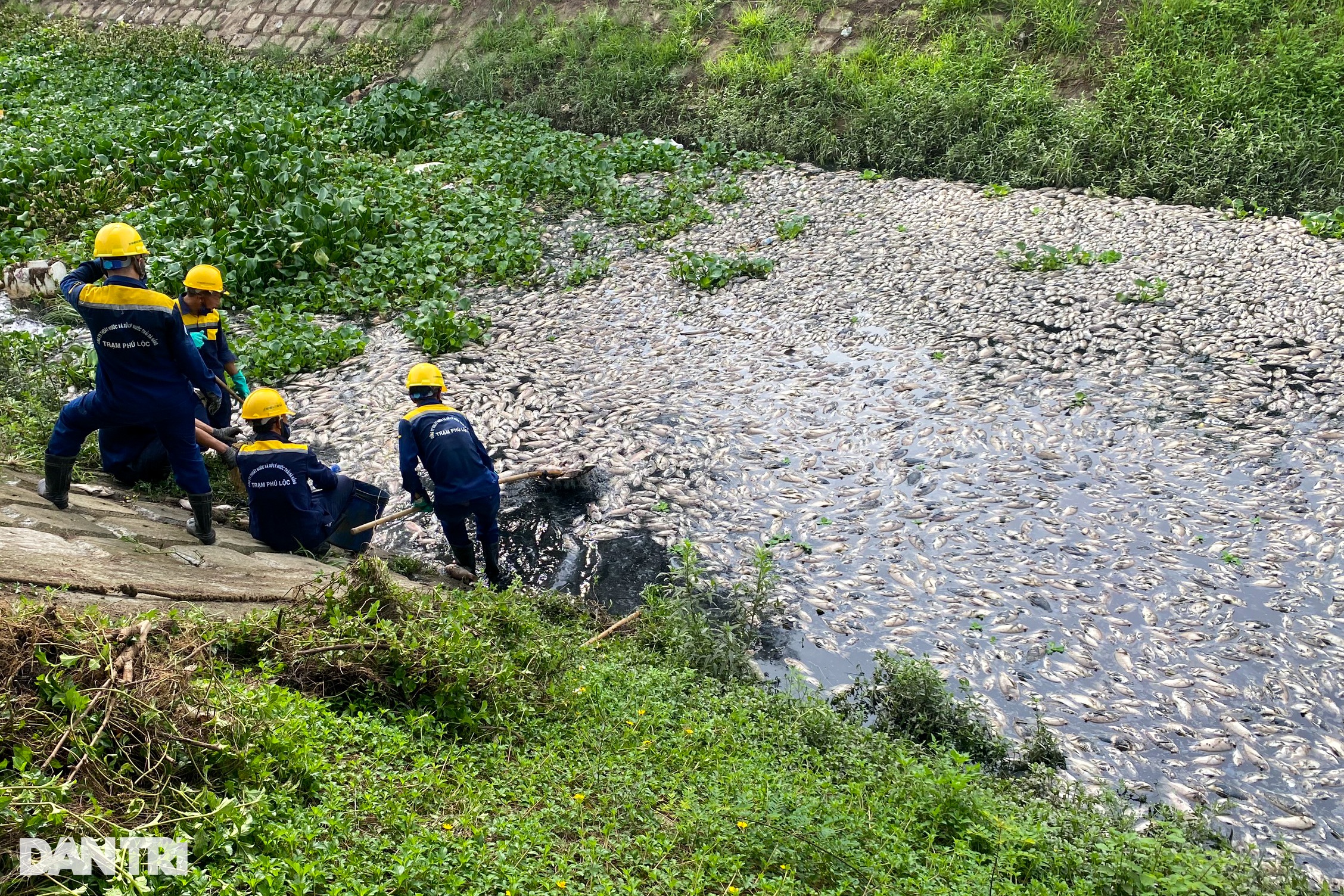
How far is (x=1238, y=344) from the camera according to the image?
8.34m

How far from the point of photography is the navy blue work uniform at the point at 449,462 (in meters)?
6.06

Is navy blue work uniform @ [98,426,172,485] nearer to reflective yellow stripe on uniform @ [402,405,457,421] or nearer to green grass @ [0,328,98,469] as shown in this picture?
green grass @ [0,328,98,469]

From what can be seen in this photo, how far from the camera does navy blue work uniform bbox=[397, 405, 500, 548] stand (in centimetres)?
606

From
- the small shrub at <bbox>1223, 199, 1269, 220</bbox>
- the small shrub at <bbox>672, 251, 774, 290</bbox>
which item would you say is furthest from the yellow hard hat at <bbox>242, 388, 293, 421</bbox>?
the small shrub at <bbox>1223, 199, 1269, 220</bbox>

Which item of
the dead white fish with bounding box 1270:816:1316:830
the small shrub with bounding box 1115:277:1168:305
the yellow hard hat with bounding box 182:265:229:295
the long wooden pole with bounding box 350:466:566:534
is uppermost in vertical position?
the yellow hard hat with bounding box 182:265:229:295

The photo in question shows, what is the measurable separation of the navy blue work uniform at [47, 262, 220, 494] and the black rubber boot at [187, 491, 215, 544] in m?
0.04

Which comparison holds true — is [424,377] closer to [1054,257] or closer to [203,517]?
[203,517]

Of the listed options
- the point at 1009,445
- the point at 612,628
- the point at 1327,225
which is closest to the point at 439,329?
the point at 612,628

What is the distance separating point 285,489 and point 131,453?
1536mm

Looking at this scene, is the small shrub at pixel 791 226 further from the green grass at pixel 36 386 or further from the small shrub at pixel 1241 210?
the green grass at pixel 36 386

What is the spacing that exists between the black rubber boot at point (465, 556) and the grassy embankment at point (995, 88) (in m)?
8.27

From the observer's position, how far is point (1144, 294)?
907 cm

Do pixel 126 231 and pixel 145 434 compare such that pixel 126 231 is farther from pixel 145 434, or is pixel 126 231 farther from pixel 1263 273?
pixel 1263 273

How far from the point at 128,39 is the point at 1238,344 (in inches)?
810
